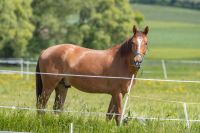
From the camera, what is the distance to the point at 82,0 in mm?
52375

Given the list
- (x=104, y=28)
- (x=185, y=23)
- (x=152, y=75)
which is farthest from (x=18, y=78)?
(x=185, y=23)

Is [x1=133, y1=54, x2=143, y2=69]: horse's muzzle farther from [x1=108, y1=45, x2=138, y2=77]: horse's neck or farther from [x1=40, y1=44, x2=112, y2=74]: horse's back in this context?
[x1=40, y1=44, x2=112, y2=74]: horse's back

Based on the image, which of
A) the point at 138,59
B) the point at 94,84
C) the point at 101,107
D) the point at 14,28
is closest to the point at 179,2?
the point at 14,28

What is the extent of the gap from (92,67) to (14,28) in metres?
33.3

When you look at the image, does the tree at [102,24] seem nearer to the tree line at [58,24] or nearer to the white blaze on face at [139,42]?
the tree line at [58,24]

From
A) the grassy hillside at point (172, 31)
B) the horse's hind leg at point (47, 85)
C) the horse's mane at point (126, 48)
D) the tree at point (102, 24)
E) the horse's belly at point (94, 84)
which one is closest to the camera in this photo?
the horse's mane at point (126, 48)

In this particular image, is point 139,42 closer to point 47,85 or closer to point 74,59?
point 74,59

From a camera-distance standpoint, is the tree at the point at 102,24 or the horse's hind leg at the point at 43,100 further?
the tree at the point at 102,24

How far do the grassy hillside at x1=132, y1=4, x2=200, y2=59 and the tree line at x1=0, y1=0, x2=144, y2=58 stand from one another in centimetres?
1523

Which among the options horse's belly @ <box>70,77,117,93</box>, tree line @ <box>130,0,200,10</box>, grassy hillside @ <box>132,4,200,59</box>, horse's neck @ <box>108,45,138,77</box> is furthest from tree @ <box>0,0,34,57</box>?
tree line @ <box>130,0,200,10</box>

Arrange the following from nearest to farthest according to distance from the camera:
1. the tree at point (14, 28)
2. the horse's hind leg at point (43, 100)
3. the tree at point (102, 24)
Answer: the horse's hind leg at point (43, 100), the tree at point (14, 28), the tree at point (102, 24)

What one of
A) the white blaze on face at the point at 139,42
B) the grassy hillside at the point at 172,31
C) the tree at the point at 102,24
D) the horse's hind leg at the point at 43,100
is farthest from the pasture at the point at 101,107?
the grassy hillside at the point at 172,31

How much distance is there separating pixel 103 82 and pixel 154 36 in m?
85.8

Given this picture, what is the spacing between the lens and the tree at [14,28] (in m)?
46.5
